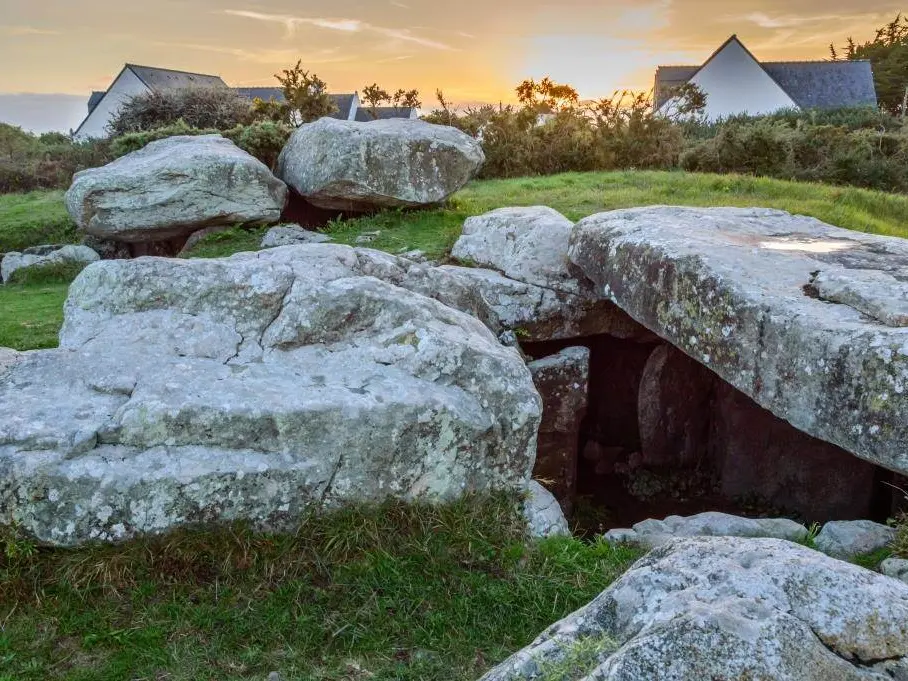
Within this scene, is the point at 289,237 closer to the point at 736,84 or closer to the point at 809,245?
the point at 809,245

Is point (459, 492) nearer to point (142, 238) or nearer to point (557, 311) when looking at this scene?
point (557, 311)

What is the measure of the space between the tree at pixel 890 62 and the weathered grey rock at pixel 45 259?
49.7m

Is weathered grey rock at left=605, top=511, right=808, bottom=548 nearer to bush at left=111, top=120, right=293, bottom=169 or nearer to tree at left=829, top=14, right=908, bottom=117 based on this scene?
bush at left=111, top=120, right=293, bottom=169

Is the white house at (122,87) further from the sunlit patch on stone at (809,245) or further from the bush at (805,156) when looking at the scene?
the sunlit patch on stone at (809,245)

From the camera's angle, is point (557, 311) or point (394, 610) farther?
point (557, 311)

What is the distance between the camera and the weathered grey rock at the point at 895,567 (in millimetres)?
5051

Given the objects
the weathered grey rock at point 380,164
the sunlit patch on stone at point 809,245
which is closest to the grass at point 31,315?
the weathered grey rock at point 380,164

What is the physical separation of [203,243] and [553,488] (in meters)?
6.82

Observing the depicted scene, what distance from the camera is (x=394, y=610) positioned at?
486 cm

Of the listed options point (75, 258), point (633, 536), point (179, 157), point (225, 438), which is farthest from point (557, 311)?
point (75, 258)

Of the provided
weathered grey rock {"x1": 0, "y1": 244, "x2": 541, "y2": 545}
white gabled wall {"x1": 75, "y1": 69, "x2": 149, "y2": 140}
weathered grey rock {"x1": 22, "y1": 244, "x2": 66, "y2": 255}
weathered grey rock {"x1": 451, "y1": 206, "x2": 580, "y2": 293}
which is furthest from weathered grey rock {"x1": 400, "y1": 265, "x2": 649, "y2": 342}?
white gabled wall {"x1": 75, "y1": 69, "x2": 149, "y2": 140}

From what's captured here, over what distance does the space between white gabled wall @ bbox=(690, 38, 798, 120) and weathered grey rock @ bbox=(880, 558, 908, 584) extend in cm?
3902

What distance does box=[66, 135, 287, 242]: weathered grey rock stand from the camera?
12.0m

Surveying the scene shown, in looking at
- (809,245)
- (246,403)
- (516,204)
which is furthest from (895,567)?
(516,204)
